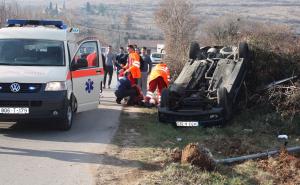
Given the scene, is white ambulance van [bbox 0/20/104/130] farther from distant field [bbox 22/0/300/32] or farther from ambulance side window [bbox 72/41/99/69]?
distant field [bbox 22/0/300/32]

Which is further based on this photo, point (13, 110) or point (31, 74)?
point (31, 74)

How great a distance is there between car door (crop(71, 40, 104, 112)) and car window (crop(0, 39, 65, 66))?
0.39 metres

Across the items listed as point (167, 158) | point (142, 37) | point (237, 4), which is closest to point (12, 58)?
point (167, 158)

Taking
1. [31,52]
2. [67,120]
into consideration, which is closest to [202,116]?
[67,120]

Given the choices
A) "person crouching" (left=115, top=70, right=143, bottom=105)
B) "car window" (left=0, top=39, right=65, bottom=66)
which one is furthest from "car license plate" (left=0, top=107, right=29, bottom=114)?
"person crouching" (left=115, top=70, right=143, bottom=105)

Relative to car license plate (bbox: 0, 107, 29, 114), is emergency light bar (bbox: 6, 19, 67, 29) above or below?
above

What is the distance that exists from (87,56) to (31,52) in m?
1.52

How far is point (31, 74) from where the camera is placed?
920 centimetres

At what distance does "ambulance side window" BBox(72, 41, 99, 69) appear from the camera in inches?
408

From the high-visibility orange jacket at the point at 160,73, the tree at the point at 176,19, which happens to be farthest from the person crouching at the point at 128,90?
the tree at the point at 176,19

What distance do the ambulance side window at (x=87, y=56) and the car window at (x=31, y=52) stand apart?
0.42m

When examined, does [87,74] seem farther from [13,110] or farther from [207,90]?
[207,90]

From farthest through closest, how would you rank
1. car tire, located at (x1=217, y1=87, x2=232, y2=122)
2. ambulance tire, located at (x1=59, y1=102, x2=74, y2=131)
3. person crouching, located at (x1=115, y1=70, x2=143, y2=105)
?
person crouching, located at (x1=115, y1=70, x2=143, y2=105), car tire, located at (x1=217, y1=87, x2=232, y2=122), ambulance tire, located at (x1=59, y1=102, x2=74, y2=131)

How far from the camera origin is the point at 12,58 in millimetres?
9875
